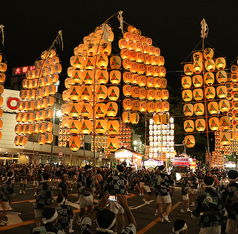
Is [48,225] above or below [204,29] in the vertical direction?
below

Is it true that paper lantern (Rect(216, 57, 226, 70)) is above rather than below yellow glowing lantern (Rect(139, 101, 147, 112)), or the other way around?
above

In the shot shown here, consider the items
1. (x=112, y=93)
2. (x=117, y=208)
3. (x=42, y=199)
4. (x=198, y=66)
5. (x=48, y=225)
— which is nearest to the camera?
(x=48, y=225)

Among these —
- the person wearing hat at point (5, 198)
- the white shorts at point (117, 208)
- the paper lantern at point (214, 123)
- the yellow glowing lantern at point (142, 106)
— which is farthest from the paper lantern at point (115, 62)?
the white shorts at point (117, 208)

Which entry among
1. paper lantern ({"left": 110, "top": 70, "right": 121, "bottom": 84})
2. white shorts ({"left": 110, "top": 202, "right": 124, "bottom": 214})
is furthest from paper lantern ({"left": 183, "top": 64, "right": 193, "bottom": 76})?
white shorts ({"left": 110, "top": 202, "right": 124, "bottom": 214})

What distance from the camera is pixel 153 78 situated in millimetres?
25266

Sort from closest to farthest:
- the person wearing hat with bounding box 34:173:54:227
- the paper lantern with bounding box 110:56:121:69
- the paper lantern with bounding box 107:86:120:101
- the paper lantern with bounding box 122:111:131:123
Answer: the person wearing hat with bounding box 34:173:54:227 → the paper lantern with bounding box 107:86:120:101 → the paper lantern with bounding box 110:56:121:69 → the paper lantern with bounding box 122:111:131:123

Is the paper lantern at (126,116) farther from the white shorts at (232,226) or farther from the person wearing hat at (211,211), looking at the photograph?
the person wearing hat at (211,211)

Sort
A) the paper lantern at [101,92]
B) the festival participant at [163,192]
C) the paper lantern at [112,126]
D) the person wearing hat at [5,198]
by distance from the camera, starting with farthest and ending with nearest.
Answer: the paper lantern at [112,126] < the paper lantern at [101,92] < the festival participant at [163,192] < the person wearing hat at [5,198]

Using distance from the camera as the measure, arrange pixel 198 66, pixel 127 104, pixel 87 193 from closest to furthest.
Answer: pixel 87 193
pixel 198 66
pixel 127 104

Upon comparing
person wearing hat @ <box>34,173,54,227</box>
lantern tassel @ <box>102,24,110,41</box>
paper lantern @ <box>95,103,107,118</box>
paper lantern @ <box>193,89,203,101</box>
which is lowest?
person wearing hat @ <box>34,173,54,227</box>

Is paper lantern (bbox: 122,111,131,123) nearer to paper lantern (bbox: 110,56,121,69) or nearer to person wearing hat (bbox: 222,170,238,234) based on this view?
paper lantern (bbox: 110,56,121,69)

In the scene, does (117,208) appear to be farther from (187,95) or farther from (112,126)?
(187,95)

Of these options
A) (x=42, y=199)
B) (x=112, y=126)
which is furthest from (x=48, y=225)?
(x=112, y=126)

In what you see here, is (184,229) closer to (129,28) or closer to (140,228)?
(140,228)
